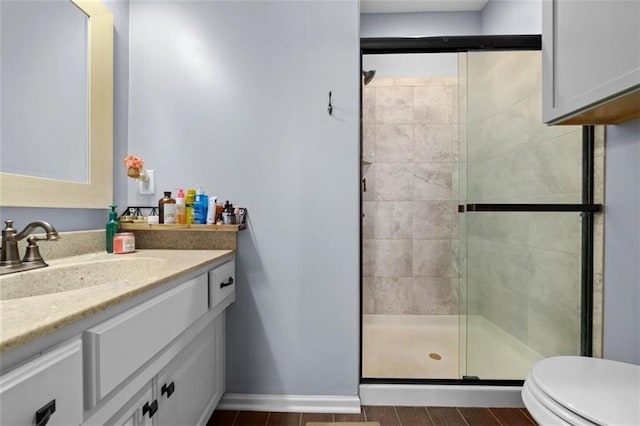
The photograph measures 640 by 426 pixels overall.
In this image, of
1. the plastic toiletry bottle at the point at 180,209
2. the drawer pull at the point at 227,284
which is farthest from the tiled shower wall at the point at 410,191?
the plastic toiletry bottle at the point at 180,209

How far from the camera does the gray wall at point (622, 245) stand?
133 centimetres

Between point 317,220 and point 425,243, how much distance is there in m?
1.40

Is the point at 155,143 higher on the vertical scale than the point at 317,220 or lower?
higher

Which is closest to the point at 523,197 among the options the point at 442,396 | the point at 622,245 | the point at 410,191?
the point at 622,245

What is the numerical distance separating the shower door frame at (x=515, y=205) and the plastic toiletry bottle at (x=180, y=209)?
1.17 m

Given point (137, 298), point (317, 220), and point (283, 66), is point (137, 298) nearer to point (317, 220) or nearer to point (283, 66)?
point (317, 220)

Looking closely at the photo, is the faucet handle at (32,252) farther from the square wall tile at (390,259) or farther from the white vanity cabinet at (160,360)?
the square wall tile at (390,259)

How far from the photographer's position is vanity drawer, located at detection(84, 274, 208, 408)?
62 cm

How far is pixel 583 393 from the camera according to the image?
33.6 inches

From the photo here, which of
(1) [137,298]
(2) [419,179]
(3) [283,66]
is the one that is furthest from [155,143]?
(2) [419,179]

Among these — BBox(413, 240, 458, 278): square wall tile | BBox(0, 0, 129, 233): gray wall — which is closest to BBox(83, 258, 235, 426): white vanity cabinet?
BBox(0, 0, 129, 233): gray wall

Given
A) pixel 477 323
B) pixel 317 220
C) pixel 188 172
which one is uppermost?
pixel 188 172

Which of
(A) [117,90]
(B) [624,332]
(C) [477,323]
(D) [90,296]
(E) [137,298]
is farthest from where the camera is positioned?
(C) [477,323]

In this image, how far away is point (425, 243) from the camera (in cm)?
258
